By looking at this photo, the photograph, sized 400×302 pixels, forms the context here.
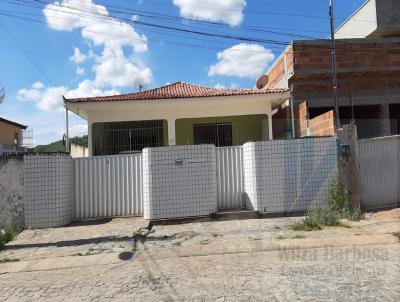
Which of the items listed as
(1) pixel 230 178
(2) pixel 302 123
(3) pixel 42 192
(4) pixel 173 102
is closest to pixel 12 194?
(3) pixel 42 192

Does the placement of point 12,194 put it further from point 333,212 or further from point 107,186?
point 333,212

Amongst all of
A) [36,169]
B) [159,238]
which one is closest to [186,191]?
[159,238]

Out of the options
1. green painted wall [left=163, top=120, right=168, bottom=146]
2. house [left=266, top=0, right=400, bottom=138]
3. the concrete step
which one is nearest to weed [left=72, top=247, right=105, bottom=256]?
the concrete step

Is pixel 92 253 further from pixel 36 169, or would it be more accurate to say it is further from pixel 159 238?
pixel 36 169

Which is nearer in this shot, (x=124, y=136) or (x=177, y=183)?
(x=177, y=183)

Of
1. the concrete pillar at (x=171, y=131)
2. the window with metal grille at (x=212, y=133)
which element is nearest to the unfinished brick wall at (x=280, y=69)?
the window with metal grille at (x=212, y=133)

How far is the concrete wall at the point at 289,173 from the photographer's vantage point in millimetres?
9852

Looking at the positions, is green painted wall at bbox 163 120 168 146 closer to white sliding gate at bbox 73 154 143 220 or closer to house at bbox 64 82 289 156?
house at bbox 64 82 289 156

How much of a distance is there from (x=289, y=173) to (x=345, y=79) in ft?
24.9

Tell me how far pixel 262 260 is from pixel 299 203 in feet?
12.5

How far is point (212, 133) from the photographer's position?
679 inches

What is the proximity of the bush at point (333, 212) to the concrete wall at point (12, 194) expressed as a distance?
6.03 m

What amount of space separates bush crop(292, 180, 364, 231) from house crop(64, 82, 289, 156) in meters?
6.05

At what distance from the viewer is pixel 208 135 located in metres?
17.2
